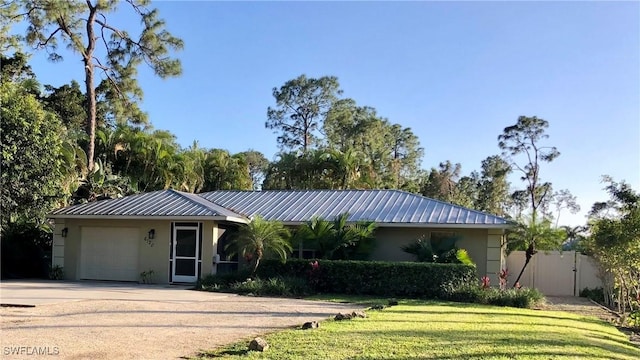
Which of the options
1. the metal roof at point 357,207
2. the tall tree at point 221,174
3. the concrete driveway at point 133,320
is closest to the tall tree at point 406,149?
the tall tree at point 221,174

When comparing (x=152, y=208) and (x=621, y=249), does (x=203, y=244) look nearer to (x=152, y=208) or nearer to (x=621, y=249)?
(x=152, y=208)

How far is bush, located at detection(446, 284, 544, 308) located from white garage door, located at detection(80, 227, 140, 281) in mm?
10969

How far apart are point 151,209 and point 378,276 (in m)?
8.18

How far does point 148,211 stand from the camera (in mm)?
19734

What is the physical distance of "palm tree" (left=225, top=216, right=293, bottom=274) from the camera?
58.7 ft

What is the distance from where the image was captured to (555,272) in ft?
78.3

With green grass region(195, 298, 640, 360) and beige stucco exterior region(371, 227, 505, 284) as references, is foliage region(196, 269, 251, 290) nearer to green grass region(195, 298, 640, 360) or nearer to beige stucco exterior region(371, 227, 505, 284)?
beige stucco exterior region(371, 227, 505, 284)

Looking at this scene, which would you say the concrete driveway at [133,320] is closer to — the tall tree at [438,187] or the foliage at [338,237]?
the foliage at [338,237]

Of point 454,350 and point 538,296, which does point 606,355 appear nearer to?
point 454,350

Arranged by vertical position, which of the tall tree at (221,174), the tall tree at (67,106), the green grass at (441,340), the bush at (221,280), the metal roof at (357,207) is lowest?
the bush at (221,280)

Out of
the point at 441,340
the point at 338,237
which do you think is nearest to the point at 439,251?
the point at 338,237

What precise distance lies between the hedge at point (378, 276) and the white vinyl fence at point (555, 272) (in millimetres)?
7989

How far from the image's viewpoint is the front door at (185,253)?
64.2 ft

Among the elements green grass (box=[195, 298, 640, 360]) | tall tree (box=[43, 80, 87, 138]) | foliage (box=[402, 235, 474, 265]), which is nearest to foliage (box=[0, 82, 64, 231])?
A: green grass (box=[195, 298, 640, 360])
